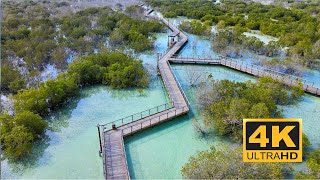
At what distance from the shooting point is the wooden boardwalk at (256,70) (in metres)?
32.3

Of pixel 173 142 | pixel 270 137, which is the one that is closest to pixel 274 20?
pixel 173 142

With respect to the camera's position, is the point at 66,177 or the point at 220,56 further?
the point at 220,56

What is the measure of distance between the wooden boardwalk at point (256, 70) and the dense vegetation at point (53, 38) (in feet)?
30.2

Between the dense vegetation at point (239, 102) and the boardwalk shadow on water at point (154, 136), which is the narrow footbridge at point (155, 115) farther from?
the dense vegetation at point (239, 102)

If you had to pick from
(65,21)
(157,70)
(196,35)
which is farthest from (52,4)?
(157,70)

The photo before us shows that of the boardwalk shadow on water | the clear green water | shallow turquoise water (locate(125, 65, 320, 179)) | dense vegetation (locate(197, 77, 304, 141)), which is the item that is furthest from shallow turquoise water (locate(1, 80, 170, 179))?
dense vegetation (locate(197, 77, 304, 141))

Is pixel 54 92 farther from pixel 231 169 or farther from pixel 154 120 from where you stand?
pixel 231 169

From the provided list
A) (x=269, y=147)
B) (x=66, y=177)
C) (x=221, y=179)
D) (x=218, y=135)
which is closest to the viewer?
(x=269, y=147)

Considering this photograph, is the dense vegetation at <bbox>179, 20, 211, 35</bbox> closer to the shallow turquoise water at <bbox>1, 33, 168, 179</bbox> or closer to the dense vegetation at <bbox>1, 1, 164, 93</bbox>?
the dense vegetation at <bbox>1, 1, 164, 93</bbox>

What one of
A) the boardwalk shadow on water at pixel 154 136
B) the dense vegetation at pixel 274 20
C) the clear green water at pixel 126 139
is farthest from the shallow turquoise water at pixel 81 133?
the dense vegetation at pixel 274 20

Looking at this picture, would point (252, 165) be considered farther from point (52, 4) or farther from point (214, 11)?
point (52, 4)

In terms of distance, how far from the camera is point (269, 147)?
51.8 feet

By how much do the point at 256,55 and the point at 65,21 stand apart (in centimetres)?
3386

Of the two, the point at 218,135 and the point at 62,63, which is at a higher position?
the point at 62,63
